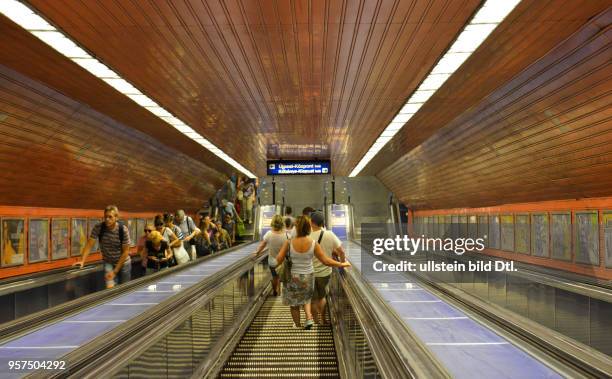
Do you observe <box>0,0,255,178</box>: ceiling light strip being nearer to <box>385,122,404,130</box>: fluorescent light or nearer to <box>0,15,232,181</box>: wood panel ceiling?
<box>0,15,232,181</box>: wood panel ceiling

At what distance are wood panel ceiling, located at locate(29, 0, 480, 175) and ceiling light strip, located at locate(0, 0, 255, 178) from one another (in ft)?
0.61

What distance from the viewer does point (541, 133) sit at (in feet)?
29.5

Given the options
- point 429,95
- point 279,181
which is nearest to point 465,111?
point 429,95

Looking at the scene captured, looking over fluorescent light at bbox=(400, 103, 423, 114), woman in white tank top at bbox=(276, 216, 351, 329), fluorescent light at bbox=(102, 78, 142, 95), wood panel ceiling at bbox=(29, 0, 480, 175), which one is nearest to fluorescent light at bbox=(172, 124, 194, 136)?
wood panel ceiling at bbox=(29, 0, 480, 175)

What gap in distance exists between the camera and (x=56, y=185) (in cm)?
1115

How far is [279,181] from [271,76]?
2093 centimetres

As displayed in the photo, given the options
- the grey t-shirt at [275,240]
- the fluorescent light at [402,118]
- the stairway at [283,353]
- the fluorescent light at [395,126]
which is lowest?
the stairway at [283,353]

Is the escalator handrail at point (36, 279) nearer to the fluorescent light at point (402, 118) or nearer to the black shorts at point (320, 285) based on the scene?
the black shorts at point (320, 285)

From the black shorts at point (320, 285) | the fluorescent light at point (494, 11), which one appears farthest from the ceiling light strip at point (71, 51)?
the fluorescent light at point (494, 11)

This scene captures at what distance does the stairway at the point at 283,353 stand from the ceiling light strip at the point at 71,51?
4133 millimetres

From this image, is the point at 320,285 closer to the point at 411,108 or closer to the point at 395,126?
the point at 411,108

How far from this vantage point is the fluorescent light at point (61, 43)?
5840mm

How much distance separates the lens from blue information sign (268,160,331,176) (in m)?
16.5

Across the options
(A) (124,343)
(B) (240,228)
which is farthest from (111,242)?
(B) (240,228)
